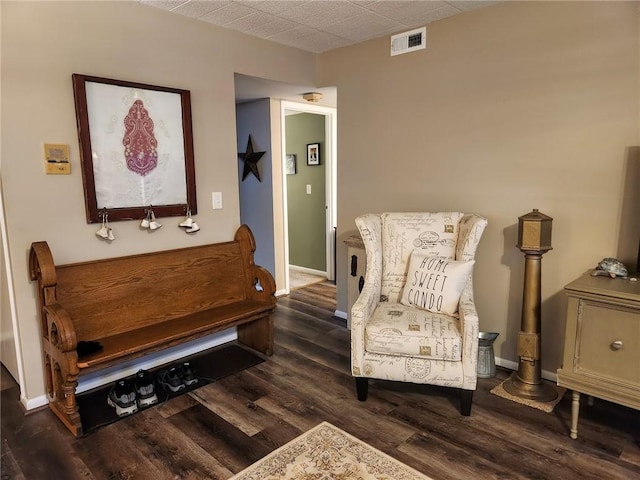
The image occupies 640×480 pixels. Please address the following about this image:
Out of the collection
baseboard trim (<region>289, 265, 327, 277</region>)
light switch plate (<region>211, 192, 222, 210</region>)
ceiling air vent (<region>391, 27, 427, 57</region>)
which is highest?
ceiling air vent (<region>391, 27, 427, 57</region>)

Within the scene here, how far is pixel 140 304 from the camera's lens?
2656 mm

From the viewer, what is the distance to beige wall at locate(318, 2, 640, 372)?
233 cm

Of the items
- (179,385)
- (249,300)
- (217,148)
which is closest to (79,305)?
(179,385)

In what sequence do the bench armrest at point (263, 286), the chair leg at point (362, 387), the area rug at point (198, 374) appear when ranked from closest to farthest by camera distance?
the area rug at point (198, 374) → the chair leg at point (362, 387) → the bench armrest at point (263, 286)

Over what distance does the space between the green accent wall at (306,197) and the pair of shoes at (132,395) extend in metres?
3.06

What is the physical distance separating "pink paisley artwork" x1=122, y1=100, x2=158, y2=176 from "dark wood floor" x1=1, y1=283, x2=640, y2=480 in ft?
4.81

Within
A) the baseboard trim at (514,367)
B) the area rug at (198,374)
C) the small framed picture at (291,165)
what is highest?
the small framed picture at (291,165)

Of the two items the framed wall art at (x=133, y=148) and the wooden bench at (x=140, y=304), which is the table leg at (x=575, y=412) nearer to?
the wooden bench at (x=140, y=304)

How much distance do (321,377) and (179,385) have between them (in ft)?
2.94

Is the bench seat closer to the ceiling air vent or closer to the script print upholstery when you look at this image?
the script print upholstery

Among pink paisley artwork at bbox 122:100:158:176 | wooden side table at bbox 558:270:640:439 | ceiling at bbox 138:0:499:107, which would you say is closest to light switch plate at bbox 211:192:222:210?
pink paisley artwork at bbox 122:100:158:176

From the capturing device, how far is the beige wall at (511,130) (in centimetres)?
233

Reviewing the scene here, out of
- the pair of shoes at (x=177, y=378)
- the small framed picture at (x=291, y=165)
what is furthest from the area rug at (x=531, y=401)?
the small framed picture at (x=291, y=165)

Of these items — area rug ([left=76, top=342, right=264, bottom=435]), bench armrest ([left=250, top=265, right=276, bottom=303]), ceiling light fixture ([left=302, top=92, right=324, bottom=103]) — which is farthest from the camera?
ceiling light fixture ([left=302, top=92, right=324, bottom=103])
